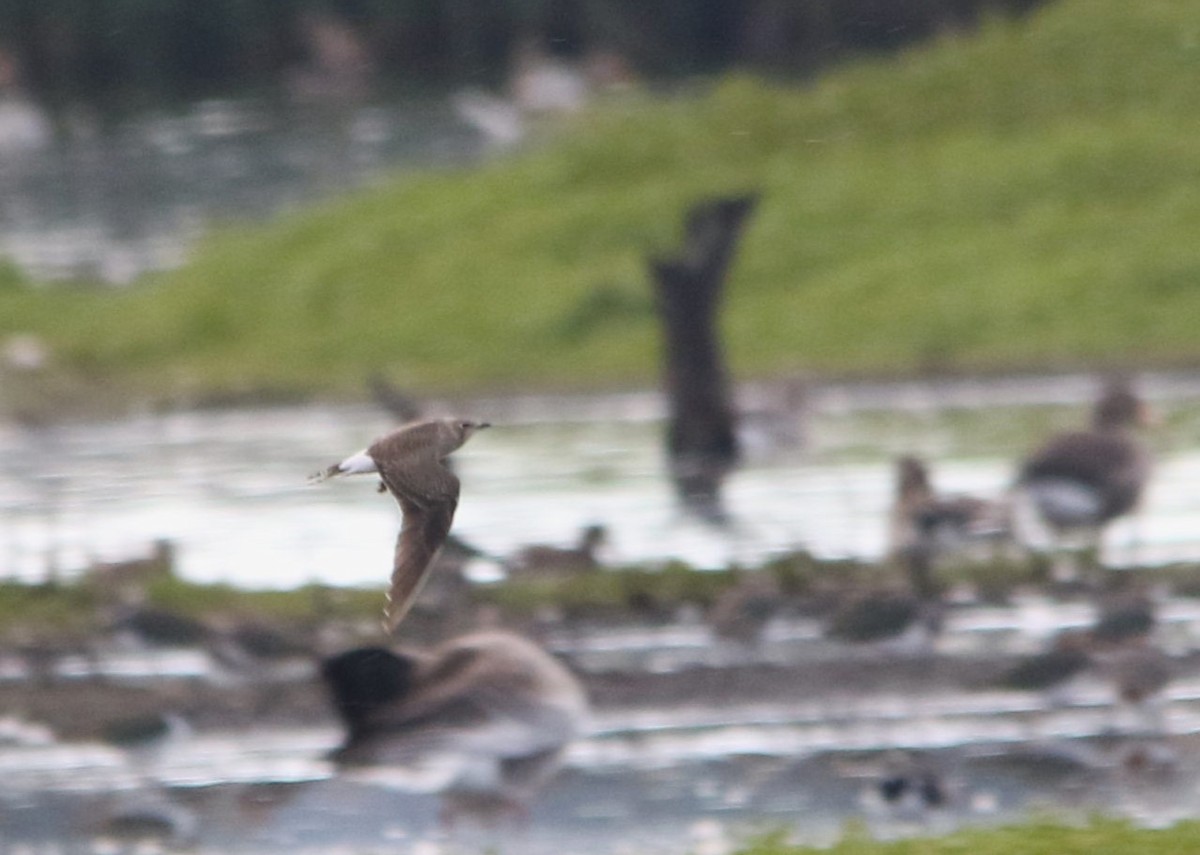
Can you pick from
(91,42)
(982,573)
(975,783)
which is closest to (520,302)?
(982,573)

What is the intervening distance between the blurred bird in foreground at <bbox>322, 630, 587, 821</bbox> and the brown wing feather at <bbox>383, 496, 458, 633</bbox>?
237 centimetres

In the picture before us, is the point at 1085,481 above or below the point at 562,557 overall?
above

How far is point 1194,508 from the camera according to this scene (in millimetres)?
12469

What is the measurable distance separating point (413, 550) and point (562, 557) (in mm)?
5081

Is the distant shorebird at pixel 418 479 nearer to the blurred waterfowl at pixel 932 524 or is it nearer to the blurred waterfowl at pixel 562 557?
the blurred waterfowl at pixel 562 557

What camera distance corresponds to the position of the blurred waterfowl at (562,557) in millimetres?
10961

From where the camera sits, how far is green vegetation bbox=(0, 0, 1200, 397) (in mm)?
18344

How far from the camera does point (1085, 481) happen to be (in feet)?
37.0

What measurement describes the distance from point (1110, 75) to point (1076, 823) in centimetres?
1595

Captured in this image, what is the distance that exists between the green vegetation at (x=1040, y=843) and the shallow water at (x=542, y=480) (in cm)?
440

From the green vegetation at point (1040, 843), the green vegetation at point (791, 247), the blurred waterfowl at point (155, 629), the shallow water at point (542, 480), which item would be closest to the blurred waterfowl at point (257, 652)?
the blurred waterfowl at point (155, 629)

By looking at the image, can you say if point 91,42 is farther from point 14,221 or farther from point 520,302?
→ point 520,302

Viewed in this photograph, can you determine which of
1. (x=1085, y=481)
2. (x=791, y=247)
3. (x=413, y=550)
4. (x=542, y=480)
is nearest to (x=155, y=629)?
(x=1085, y=481)

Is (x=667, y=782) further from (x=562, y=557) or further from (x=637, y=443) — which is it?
(x=637, y=443)
